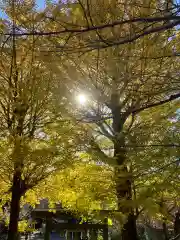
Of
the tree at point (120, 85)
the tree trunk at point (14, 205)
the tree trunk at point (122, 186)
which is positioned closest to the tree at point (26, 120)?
the tree trunk at point (14, 205)

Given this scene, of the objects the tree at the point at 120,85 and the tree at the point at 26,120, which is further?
the tree at the point at 26,120

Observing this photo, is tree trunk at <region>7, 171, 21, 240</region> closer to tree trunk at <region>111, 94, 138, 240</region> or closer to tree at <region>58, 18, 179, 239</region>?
tree at <region>58, 18, 179, 239</region>

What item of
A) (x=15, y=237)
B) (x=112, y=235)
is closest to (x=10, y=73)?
(x=15, y=237)

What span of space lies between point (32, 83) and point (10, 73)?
19.9 inches

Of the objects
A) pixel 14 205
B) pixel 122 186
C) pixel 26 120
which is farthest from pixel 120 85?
pixel 14 205

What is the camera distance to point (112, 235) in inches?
291

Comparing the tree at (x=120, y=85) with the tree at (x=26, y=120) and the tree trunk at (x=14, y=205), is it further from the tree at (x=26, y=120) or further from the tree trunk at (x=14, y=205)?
the tree trunk at (x=14, y=205)

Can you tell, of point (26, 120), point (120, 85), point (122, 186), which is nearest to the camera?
point (120, 85)

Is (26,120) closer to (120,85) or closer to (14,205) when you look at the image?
(14,205)

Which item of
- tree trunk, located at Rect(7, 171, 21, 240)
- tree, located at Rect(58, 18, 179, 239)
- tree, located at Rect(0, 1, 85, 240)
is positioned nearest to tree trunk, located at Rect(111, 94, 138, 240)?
tree, located at Rect(58, 18, 179, 239)

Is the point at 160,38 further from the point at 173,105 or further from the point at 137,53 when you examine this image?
the point at 173,105

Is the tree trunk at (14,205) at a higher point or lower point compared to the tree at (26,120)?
lower

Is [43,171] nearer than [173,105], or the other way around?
[173,105]

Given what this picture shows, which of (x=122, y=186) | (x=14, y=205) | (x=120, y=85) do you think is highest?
(x=120, y=85)
